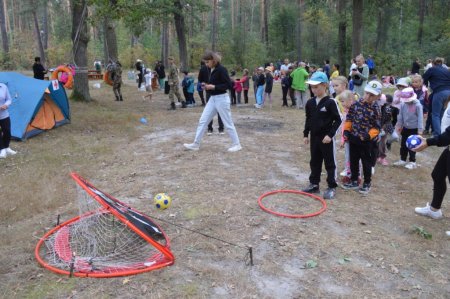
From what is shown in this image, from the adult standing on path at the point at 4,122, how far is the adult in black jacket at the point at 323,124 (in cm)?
594

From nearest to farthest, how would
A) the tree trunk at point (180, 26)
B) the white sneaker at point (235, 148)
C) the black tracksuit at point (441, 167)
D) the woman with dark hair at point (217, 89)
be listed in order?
the black tracksuit at point (441, 167), the woman with dark hair at point (217, 89), the white sneaker at point (235, 148), the tree trunk at point (180, 26)

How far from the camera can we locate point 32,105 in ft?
32.0

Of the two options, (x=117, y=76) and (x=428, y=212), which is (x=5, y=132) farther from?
(x=117, y=76)

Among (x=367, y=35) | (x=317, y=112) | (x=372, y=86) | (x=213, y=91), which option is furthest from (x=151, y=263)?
(x=367, y=35)

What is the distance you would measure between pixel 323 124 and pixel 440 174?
1552mm

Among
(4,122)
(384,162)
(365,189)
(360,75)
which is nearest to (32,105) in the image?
(4,122)

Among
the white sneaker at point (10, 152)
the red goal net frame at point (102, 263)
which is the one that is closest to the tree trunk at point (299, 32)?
the white sneaker at point (10, 152)

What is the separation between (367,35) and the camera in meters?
40.7

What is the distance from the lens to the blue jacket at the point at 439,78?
9.67m

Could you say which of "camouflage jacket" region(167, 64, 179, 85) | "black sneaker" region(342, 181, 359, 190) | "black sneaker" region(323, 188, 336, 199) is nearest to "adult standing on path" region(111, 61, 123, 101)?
"camouflage jacket" region(167, 64, 179, 85)

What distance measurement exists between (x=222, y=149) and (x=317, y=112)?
326 cm

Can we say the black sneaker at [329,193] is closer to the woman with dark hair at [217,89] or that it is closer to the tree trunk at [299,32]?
the woman with dark hair at [217,89]

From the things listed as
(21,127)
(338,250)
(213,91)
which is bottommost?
(338,250)

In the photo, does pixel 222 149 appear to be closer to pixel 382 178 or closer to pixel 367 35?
pixel 382 178
